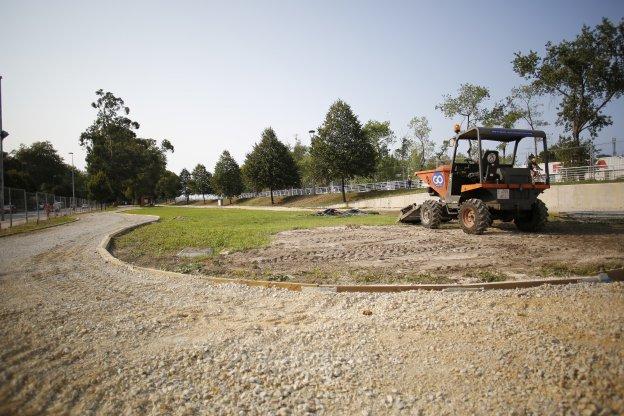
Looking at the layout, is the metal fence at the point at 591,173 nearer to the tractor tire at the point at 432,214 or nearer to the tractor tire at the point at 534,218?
the tractor tire at the point at 534,218

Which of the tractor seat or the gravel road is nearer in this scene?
the gravel road

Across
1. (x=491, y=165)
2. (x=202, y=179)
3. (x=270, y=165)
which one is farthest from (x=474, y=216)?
(x=202, y=179)

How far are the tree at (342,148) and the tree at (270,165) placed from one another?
44.3 feet

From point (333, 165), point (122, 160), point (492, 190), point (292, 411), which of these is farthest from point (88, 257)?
point (122, 160)

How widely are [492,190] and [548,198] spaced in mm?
16914

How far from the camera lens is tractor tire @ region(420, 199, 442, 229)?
43.4ft

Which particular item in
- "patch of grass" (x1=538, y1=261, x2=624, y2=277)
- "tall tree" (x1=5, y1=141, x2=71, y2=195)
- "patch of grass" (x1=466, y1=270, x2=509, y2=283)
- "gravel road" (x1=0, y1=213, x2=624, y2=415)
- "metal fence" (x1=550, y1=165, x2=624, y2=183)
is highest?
"tall tree" (x1=5, y1=141, x2=71, y2=195)

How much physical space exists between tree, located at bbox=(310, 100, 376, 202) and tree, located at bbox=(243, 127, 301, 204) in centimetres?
1352

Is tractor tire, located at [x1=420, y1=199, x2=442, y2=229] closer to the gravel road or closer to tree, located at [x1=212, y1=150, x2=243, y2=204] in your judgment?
the gravel road

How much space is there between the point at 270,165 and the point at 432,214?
166ft

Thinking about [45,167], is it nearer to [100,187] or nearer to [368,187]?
[100,187]

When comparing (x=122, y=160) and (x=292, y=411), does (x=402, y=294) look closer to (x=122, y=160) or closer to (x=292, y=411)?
(x=292, y=411)

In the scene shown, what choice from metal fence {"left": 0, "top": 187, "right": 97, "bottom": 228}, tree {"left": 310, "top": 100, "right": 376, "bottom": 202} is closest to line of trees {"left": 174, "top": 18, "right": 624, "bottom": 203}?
tree {"left": 310, "top": 100, "right": 376, "bottom": 202}

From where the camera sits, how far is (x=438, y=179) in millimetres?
13484
